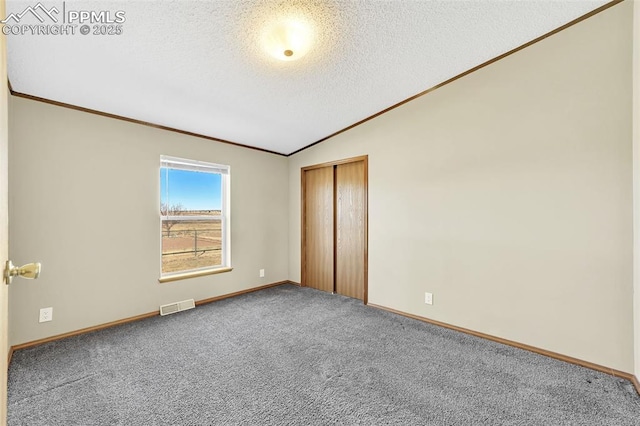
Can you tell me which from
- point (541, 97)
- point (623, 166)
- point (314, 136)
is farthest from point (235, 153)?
point (623, 166)

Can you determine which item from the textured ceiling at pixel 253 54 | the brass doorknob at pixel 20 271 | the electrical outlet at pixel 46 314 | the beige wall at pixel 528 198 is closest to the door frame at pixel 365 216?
the beige wall at pixel 528 198

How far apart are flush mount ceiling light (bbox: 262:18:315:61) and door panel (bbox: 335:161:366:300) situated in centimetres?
188

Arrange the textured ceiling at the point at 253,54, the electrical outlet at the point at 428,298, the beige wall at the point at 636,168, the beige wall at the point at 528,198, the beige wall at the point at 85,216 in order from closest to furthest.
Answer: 1. the textured ceiling at the point at 253,54
2. the beige wall at the point at 636,168
3. the beige wall at the point at 528,198
4. the beige wall at the point at 85,216
5. the electrical outlet at the point at 428,298

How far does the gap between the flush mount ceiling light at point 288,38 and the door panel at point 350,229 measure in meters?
1.88

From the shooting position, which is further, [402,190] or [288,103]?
[402,190]

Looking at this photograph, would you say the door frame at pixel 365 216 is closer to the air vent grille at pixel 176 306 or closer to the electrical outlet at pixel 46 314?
the air vent grille at pixel 176 306

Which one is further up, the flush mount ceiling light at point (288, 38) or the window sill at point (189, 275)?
the flush mount ceiling light at point (288, 38)

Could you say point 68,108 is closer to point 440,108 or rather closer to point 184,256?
point 184,256

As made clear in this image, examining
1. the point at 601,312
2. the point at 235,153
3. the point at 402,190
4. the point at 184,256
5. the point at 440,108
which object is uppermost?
the point at 440,108

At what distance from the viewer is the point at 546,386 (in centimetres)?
189

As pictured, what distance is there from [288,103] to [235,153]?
1.38m

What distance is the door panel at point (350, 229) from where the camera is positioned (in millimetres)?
3689

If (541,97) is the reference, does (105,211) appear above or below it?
below

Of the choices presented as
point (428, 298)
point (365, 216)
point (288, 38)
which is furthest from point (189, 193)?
point (428, 298)
